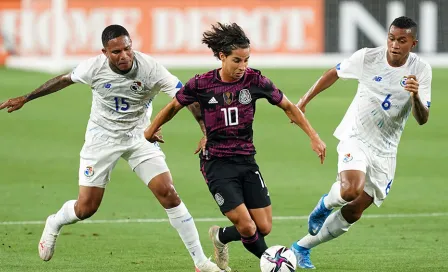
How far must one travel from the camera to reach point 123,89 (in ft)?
29.3

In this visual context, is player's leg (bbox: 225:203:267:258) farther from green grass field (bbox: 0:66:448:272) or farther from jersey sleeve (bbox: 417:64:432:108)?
jersey sleeve (bbox: 417:64:432:108)

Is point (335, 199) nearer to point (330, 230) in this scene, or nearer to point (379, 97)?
point (330, 230)

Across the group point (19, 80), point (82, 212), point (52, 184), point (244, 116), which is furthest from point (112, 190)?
point (19, 80)

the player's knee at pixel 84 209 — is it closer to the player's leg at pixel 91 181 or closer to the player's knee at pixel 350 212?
the player's leg at pixel 91 181

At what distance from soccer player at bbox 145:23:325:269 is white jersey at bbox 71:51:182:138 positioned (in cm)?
62

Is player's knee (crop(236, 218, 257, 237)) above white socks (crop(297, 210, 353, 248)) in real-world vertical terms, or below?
above

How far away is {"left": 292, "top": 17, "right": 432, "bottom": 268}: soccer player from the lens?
353 inches

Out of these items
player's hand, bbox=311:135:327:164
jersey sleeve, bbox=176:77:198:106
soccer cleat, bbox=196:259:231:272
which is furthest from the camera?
soccer cleat, bbox=196:259:231:272

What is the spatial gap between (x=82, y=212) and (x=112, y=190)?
452cm

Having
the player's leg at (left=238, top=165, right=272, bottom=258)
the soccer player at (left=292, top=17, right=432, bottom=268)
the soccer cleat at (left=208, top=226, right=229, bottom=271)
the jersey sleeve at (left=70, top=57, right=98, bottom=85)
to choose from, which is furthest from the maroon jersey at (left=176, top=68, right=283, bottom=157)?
the jersey sleeve at (left=70, top=57, right=98, bottom=85)

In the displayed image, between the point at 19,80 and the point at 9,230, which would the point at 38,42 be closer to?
the point at 19,80

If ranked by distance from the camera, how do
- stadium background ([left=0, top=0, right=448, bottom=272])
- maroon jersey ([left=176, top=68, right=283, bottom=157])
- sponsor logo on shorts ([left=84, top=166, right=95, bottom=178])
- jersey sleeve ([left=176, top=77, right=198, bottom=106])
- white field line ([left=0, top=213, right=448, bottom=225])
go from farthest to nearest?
white field line ([left=0, top=213, right=448, bottom=225]) → stadium background ([left=0, top=0, right=448, bottom=272]) → sponsor logo on shorts ([left=84, top=166, right=95, bottom=178]) → jersey sleeve ([left=176, top=77, right=198, bottom=106]) → maroon jersey ([left=176, top=68, right=283, bottom=157])

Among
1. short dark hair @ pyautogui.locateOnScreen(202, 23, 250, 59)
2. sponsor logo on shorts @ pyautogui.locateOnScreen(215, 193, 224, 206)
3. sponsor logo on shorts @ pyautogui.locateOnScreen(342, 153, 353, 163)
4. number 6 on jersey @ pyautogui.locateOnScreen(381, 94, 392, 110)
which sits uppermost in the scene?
short dark hair @ pyautogui.locateOnScreen(202, 23, 250, 59)

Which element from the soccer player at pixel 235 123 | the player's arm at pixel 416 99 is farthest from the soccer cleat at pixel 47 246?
the player's arm at pixel 416 99
